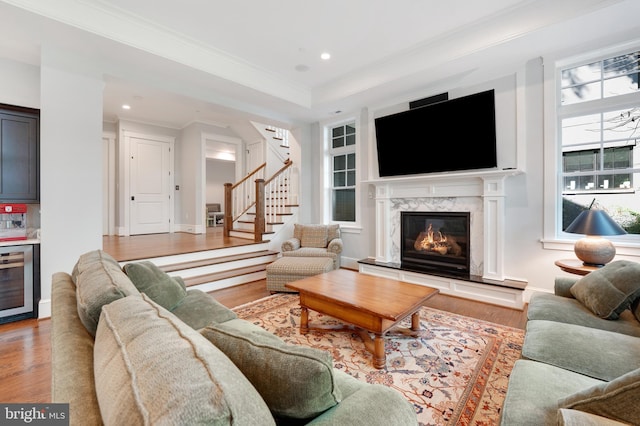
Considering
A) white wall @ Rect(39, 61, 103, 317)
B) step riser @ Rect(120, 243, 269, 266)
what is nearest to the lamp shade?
step riser @ Rect(120, 243, 269, 266)

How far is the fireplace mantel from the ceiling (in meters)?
1.26

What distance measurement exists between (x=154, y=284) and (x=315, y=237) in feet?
9.74

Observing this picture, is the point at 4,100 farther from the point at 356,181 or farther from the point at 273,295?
the point at 356,181

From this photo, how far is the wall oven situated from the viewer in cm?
281

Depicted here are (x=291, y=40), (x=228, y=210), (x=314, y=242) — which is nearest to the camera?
(x=291, y=40)

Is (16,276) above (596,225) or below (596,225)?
below

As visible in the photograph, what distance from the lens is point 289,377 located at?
77cm

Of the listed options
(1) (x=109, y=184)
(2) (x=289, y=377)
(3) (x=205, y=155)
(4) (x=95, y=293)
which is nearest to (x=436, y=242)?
(2) (x=289, y=377)

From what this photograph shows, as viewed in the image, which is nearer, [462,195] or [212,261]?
[462,195]

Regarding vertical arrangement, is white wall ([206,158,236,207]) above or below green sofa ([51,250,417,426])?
above

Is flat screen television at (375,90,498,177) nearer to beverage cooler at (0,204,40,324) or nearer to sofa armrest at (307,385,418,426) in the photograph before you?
sofa armrest at (307,385,418,426)

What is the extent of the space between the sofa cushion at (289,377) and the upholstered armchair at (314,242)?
3.47 m

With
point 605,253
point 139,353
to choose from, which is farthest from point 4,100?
point 605,253

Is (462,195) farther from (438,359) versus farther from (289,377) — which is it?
(289,377)
